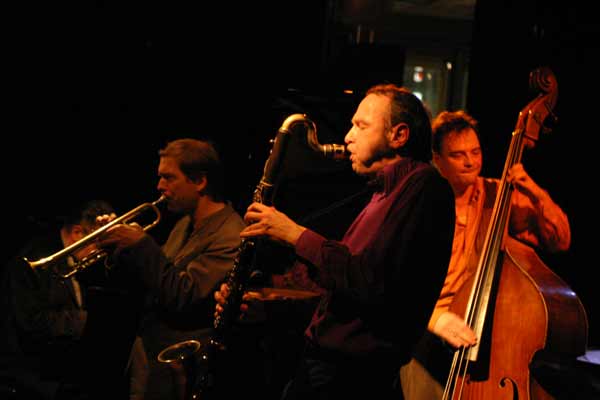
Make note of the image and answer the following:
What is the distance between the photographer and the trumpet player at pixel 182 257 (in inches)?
114

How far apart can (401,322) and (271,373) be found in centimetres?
121

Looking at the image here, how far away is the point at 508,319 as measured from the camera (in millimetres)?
2398

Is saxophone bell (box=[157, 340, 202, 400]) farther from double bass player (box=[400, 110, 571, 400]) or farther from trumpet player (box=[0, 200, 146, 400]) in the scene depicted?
double bass player (box=[400, 110, 571, 400])

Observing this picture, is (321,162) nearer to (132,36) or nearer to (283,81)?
(283,81)

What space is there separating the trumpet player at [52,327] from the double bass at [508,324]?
1750 millimetres

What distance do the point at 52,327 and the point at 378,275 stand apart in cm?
237

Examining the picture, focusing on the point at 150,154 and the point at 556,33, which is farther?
the point at 150,154

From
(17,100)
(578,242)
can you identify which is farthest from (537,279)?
(17,100)

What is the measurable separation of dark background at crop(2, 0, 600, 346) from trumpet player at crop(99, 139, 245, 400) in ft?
Answer: 1.70

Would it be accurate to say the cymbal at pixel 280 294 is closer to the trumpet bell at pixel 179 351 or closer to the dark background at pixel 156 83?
the trumpet bell at pixel 179 351

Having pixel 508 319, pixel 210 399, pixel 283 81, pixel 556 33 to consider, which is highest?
pixel 556 33

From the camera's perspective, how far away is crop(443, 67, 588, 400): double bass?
Answer: 7.59ft

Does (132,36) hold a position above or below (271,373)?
above

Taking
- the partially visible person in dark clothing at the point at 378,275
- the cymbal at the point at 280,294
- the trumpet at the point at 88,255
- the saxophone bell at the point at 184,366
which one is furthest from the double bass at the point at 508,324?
the trumpet at the point at 88,255
